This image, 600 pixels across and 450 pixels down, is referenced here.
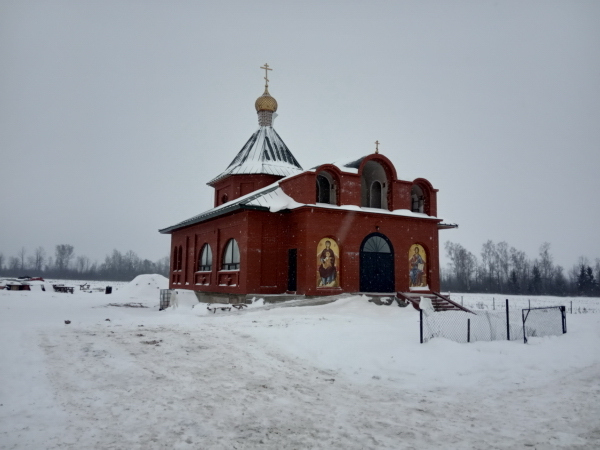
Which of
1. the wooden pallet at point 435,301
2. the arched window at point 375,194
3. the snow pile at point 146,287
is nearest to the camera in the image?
the wooden pallet at point 435,301

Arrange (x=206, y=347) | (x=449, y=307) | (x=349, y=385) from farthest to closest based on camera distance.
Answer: (x=449, y=307)
(x=206, y=347)
(x=349, y=385)

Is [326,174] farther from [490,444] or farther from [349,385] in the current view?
[490,444]

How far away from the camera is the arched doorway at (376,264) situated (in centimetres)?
2039

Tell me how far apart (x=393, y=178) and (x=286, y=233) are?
5.94m

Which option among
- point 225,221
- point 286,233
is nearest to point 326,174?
point 286,233

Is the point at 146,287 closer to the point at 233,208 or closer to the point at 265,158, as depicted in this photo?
the point at 265,158

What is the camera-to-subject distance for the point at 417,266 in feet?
72.2

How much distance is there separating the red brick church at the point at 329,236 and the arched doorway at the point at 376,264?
0.05 metres

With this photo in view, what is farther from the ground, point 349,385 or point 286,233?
point 286,233

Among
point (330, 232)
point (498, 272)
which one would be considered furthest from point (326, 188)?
point (498, 272)

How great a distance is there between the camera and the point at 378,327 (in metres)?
12.1

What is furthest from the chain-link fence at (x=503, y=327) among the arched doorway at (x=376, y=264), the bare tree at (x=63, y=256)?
the bare tree at (x=63, y=256)

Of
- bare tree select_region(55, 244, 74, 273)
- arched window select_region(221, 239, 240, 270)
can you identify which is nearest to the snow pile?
arched window select_region(221, 239, 240, 270)

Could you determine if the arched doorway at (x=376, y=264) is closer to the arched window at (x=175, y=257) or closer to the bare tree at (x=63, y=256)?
the arched window at (x=175, y=257)
